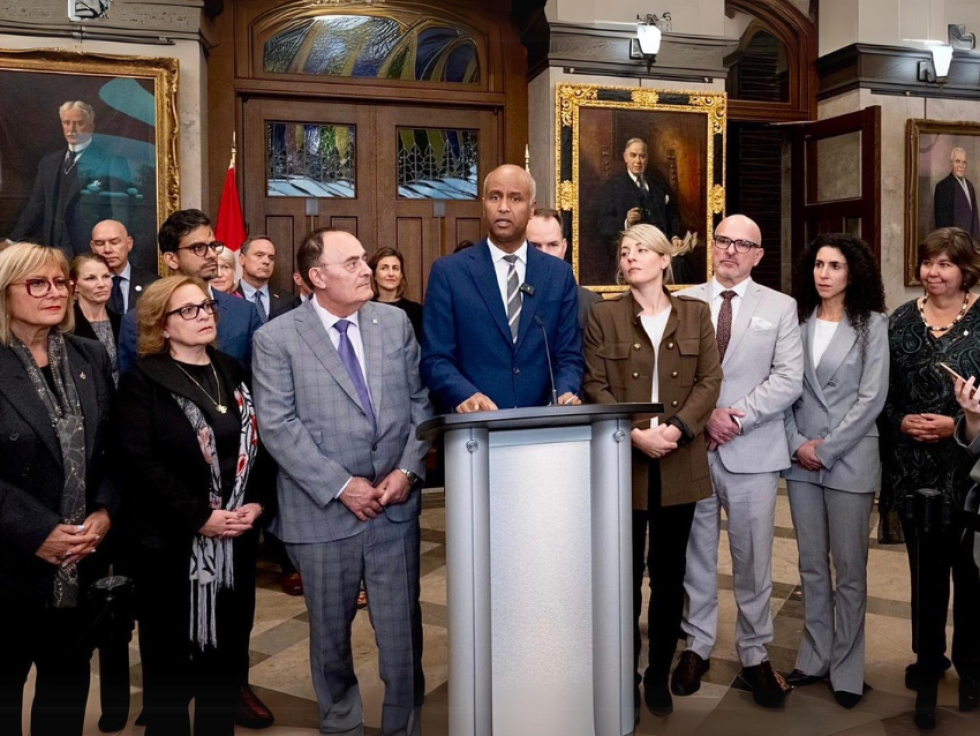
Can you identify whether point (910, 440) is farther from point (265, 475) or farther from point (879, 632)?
point (265, 475)

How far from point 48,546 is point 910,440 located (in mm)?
2750

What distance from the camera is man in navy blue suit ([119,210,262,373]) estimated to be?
11.8 ft

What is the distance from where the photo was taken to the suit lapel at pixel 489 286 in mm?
3010

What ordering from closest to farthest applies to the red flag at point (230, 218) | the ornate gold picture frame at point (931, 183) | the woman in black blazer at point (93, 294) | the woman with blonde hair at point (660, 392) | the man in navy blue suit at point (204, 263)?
the woman with blonde hair at point (660, 392)
the man in navy blue suit at point (204, 263)
the woman in black blazer at point (93, 294)
the red flag at point (230, 218)
the ornate gold picture frame at point (931, 183)

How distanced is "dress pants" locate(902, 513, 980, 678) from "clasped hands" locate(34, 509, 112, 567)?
8.09 ft

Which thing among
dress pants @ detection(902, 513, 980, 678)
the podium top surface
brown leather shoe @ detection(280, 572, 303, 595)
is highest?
the podium top surface

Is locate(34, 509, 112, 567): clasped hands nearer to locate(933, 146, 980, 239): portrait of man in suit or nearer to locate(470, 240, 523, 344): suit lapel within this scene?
locate(470, 240, 523, 344): suit lapel

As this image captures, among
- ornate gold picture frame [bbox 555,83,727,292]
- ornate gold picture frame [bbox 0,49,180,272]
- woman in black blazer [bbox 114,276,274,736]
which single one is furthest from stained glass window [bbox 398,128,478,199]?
woman in black blazer [bbox 114,276,274,736]

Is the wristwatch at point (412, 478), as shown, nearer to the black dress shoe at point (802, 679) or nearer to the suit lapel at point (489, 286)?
the suit lapel at point (489, 286)

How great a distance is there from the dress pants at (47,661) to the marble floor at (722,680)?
508mm

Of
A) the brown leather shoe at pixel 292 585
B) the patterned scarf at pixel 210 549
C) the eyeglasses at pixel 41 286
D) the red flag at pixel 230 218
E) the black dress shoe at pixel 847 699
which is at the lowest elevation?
the black dress shoe at pixel 847 699

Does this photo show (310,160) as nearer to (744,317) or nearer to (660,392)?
(744,317)

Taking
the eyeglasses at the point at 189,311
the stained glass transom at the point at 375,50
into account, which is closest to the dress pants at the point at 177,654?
the eyeglasses at the point at 189,311

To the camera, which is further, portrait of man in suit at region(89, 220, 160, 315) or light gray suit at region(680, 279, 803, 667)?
portrait of man in suit at region(89, 220, 160, 315)
